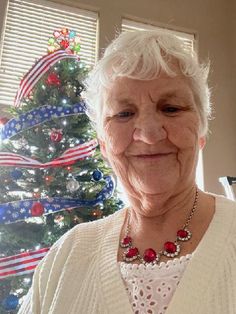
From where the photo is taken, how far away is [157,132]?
0.71 m

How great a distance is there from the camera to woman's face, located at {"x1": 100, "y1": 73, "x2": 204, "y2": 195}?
72 cm

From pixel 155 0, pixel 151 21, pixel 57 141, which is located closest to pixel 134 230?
pixel 57 141

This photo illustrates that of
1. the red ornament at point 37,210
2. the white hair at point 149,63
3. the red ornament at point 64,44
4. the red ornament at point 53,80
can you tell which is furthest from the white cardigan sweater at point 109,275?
the red ornament at point 64,44

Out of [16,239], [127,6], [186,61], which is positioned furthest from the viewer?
[127,6]

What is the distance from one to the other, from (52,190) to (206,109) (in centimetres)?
104

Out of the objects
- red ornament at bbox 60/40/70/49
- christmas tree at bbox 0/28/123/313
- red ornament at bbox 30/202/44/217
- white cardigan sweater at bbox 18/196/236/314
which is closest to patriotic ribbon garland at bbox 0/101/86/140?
christmas tree at bbox 0/28/123/313

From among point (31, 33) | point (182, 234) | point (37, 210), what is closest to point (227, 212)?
point (182, 234)

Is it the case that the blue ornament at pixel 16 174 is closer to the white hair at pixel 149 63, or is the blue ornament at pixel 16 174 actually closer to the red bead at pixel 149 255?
the white hair at pixel 149 63

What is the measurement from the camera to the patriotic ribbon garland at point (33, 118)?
5.29 ft

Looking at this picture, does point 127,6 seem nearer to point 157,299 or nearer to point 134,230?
point 134,230

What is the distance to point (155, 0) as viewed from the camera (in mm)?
3285

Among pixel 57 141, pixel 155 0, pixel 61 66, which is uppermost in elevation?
pixel 155 0

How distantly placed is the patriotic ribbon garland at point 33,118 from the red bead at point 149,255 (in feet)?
3.64

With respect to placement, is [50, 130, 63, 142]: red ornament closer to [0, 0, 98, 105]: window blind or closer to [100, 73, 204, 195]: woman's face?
[100, 73, 204, 195]: woman's face
